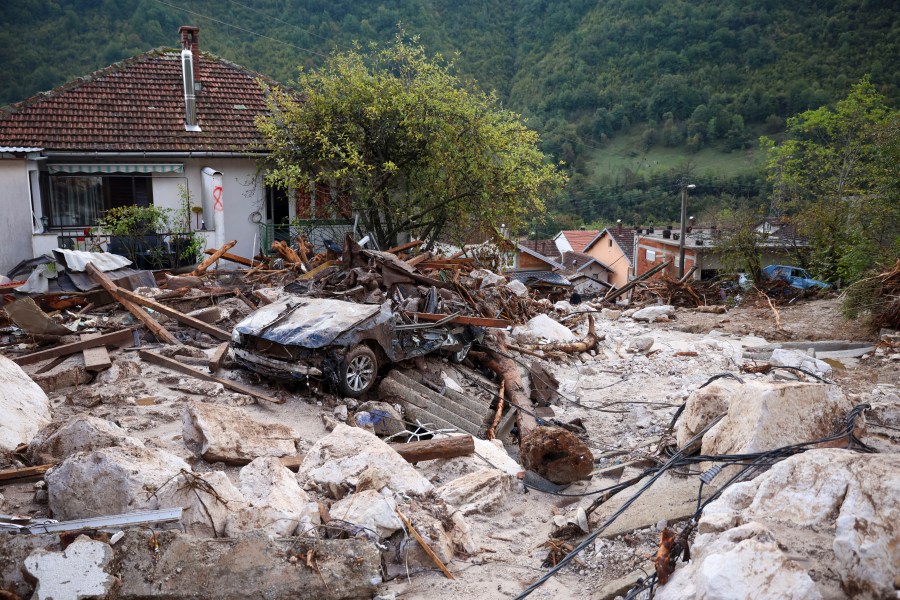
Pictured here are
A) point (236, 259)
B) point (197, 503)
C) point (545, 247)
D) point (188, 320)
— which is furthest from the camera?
point (545, 247)

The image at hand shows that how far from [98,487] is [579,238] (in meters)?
53.2

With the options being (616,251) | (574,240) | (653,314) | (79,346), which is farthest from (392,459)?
(574,240)

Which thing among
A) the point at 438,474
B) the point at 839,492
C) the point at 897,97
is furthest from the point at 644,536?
the point at 897,97

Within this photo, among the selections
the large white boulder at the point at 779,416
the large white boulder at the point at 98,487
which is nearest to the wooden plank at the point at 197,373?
the large white boulder at the point at 98,487

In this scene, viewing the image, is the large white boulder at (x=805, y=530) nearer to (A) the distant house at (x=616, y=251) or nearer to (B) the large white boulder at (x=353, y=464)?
(B) the large white boulder at (x=353, y=464)

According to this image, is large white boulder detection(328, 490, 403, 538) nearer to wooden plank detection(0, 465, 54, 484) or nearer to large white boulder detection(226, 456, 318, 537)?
large white boulder detection(226, 456, 318, 537)

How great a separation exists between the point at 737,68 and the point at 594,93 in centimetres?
1348

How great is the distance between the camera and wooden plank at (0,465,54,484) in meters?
5.92

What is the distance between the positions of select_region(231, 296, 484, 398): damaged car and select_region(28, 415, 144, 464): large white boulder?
3294 mm

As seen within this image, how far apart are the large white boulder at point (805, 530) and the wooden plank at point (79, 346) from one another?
9.23m

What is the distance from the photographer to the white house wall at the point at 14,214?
59.0ft

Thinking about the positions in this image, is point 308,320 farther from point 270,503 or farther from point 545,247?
point 545,247

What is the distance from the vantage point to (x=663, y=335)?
19.0 meters

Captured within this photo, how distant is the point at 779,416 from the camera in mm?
5797
